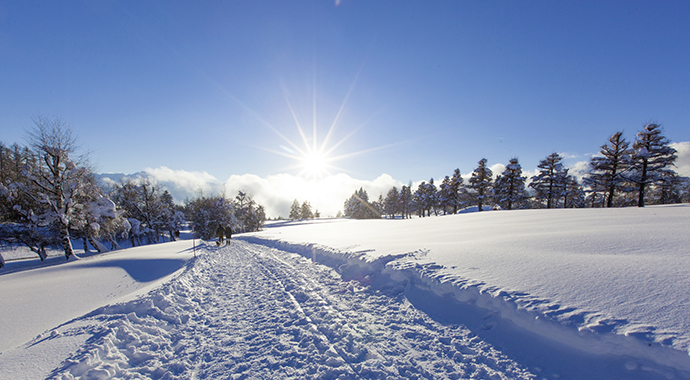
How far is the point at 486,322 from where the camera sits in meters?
3.94

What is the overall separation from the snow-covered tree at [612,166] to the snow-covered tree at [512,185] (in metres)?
8.06

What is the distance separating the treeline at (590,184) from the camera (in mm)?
24812

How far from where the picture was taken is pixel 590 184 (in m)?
30.9

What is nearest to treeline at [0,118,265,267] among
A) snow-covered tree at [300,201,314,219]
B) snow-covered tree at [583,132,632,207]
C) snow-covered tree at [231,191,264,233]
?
snow-covered tree at [231,191,264,233]

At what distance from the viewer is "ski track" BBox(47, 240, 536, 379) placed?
310cm

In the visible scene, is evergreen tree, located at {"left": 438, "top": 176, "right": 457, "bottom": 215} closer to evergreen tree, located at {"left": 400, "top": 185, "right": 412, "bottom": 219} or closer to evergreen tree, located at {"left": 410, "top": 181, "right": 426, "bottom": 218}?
evergreen tree, located at {"left": 410, "top": 181, "right": 426, "bottom": 218}

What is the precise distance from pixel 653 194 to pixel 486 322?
60.6 meters

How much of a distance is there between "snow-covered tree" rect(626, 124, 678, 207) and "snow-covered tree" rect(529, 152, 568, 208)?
9368mm

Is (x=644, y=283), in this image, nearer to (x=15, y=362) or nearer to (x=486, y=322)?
(x=486, y=322)

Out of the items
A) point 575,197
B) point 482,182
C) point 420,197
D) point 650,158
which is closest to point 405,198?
point 420,197

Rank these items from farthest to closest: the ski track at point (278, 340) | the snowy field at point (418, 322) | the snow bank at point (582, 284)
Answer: the ski track at point (278, 340)
the snowy field at point (418, 322)
the snow bank at point (582, 284)

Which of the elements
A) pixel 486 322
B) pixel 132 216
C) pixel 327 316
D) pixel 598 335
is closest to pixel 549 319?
pixel 598 335

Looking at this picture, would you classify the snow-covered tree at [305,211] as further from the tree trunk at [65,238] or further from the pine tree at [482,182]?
the tree trunk at [65,238]

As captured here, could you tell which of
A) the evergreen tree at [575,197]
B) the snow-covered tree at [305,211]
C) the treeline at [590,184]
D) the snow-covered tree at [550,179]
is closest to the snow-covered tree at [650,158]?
the treeline at [590,184]
